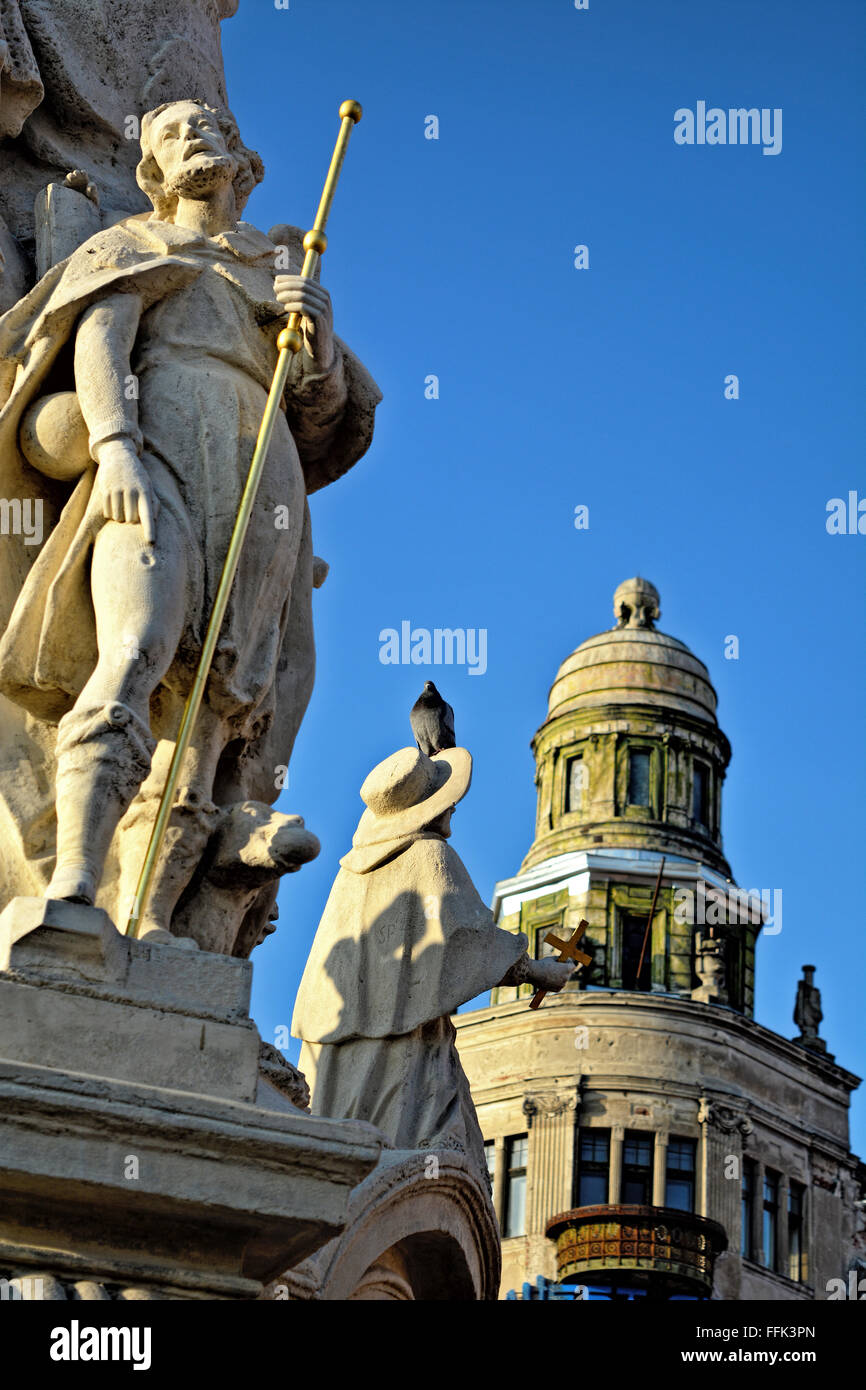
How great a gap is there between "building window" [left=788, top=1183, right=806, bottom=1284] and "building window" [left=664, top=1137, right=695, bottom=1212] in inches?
135

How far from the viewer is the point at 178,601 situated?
22.5 feet

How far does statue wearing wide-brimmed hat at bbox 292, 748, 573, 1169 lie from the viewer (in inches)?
328

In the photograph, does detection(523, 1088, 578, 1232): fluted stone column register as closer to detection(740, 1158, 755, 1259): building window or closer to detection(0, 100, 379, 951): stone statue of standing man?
detection(740, 1158, 755, 1259): building window

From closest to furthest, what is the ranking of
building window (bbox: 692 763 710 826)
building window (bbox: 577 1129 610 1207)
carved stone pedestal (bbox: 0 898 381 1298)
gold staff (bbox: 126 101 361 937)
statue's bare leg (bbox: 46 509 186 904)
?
carved stone pedestal (bbox: 0 898 381 1298) < statue's bare leg (bbox: 46 509 186 904) < gold staff (bbox: 126 101 361 937) < building window (bbox: 577 1129 610 1207) < building window (bbox: 692 763 710 826)

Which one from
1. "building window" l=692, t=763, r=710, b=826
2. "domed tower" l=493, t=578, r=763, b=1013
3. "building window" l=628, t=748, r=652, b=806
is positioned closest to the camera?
"domed tower" l=493, t=578, r=763, b=1013

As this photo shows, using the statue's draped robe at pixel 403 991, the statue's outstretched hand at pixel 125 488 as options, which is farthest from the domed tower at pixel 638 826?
the statue's outstretched hand at pixel 125 488

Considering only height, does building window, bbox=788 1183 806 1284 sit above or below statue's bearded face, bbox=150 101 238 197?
above

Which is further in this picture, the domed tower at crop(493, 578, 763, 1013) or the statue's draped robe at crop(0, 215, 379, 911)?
the domed tower at crop(493, 578, 763, 1013)

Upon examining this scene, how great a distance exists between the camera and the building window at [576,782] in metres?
59.8

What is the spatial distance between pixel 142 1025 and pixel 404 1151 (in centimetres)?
216

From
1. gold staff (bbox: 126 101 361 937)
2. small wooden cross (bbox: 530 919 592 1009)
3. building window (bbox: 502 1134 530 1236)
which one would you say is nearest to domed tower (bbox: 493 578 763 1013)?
building window (bbox: 502 1134 530 1236)

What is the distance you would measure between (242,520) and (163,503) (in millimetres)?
276

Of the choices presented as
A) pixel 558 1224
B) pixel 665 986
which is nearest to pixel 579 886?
pixel 665 986

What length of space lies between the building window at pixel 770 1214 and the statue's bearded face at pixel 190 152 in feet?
161
